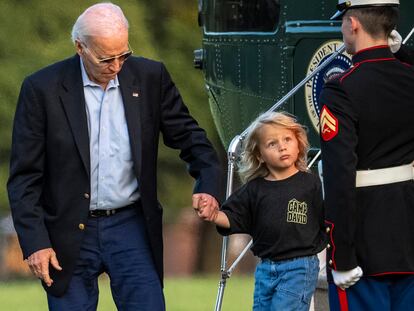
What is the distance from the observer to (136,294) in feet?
19.3

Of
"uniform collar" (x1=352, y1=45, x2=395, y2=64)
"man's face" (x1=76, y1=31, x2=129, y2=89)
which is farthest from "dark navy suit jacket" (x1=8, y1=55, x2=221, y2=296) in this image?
"uniform collar" (x1=352, y1=45, x2=395, y2=64)

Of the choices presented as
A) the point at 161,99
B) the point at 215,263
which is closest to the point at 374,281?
the point at 161,99

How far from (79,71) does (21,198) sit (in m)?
0.52

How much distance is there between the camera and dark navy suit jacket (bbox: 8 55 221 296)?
5.81 metres

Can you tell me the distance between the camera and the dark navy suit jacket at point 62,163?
5809 mm

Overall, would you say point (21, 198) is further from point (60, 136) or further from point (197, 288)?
point (197, 288)

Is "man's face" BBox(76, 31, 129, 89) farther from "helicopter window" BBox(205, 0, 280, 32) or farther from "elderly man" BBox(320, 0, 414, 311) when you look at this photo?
"helicopter window" BBox(205, 0, 280, 32)

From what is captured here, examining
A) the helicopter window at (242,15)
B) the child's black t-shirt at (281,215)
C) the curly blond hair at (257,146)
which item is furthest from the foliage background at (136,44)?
the child's black t-shirt at (281,215)

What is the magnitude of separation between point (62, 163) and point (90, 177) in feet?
0.37

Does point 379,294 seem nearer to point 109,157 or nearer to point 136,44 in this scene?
point 109,157

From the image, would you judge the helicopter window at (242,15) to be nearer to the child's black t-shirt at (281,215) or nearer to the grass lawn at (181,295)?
the child's black t-shirt at (281,215)

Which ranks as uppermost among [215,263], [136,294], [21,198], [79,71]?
[79,71]

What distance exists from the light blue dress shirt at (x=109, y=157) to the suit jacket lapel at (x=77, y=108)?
0.13 ft

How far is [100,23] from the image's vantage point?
5.73 meters
